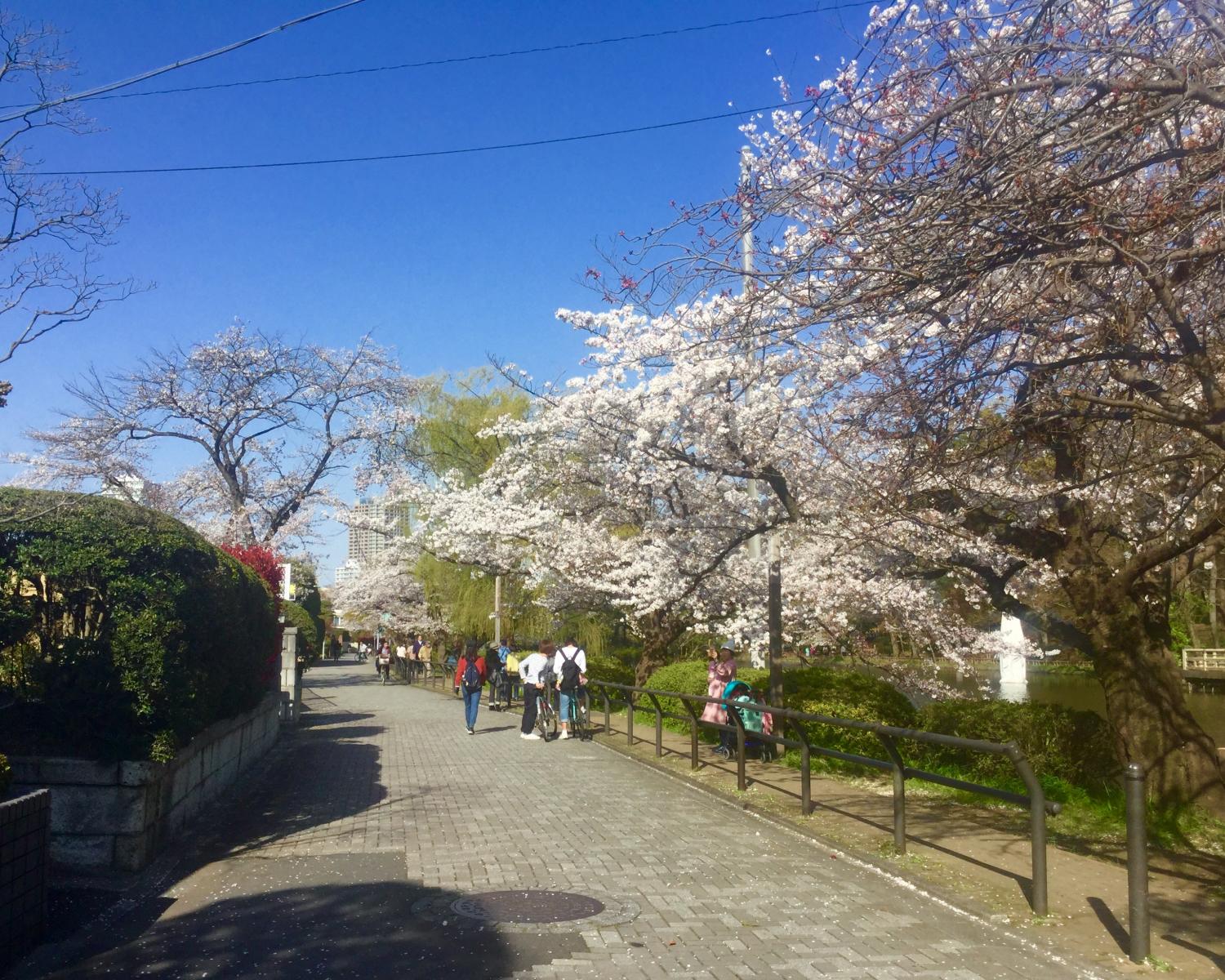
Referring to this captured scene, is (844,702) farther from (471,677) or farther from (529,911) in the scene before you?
(529,911)

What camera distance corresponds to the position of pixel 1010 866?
805 cm

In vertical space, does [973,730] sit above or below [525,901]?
above

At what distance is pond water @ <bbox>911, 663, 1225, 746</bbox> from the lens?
2789 cm

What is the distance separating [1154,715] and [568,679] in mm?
9083

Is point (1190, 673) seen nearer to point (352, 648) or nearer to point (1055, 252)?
point (1055, 252)

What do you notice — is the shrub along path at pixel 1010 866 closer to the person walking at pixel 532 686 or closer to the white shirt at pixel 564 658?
the white shirt at pixel 564 658

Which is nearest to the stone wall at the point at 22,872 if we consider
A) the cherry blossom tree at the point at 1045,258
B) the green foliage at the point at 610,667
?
the cherry blossom tree at the point at 1045,258

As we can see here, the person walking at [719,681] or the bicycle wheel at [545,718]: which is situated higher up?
the person walking at [719,681]

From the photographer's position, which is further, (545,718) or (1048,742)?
(545,718)

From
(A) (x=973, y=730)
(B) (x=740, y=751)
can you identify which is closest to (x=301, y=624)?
(B) (x=740, y=751)

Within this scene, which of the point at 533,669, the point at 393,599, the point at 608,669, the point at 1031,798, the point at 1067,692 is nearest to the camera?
the point at 1031,798

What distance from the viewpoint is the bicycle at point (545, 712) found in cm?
1834

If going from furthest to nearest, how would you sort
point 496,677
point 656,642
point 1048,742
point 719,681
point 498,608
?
point 498,608
point 496,677
point 656,642
point 719,681
point 1048,742

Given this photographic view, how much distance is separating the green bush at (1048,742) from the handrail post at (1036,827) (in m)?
6.79
